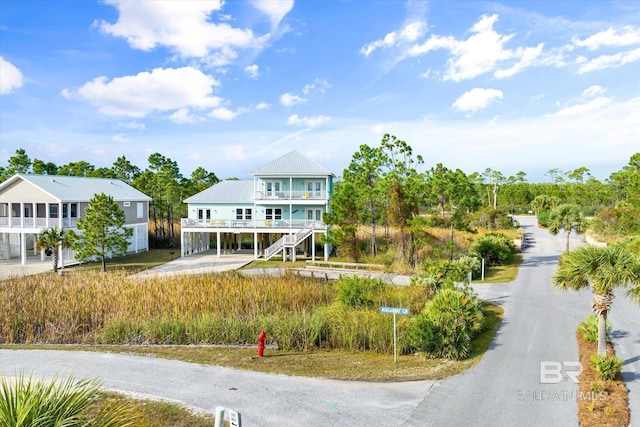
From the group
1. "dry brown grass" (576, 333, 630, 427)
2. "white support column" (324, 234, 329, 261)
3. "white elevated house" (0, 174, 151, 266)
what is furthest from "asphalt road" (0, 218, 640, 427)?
"white elevated house" (0, 174, 151, 266)

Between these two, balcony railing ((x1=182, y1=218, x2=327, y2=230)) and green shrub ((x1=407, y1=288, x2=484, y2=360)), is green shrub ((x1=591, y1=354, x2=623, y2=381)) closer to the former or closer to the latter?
green shrub ((x1=407, y1=288, x2=484, y2=360))

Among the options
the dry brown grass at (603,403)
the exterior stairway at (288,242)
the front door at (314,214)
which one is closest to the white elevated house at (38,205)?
the exterior stairway at (288,242)

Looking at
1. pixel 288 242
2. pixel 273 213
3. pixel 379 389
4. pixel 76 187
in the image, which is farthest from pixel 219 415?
pixel 76 187

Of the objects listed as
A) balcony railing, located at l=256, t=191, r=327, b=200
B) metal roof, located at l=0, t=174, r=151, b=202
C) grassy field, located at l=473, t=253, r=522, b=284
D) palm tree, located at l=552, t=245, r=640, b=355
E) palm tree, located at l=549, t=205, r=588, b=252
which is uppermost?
metal roof, located at l=0, t=174, r=151, b=202

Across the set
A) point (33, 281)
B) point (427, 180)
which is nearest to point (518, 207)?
point (427, 180)

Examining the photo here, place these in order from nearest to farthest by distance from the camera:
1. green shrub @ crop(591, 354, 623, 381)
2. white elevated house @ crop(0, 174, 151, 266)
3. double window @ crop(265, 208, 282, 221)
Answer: green shrub @ crop(591, 354, 623, 381)
white elevated house @ crop(0, 174, 151, 266)
double window @ crop(265, 208, 282, 221)

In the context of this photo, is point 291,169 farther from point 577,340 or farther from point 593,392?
point 593,392

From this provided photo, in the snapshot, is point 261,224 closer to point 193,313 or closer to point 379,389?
point 193,313
